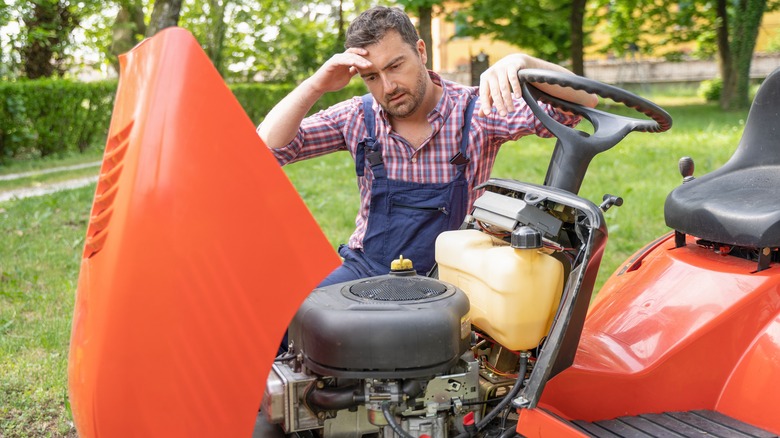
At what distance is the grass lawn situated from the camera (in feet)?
11.7

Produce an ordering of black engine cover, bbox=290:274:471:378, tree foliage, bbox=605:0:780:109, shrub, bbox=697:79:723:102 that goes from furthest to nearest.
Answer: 1. shrub, bbox=697:79:723:102
2. tree foliage, bbox=605:0:780:109
3. black engine cover, bbox=290:274:471:378

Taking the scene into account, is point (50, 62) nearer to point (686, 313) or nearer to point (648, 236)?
point (648, 236)

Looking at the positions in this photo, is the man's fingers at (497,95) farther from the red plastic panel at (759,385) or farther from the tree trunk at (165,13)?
the tree trunk at (165,13)

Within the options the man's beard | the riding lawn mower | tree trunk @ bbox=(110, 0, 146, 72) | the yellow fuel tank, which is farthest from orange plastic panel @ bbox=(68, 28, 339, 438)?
tree trunk @ bbox=(110, 0, 146, 72)

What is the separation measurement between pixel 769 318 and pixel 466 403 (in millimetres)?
850

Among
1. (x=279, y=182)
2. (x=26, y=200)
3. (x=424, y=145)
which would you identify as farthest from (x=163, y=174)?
(x=26, y=200)

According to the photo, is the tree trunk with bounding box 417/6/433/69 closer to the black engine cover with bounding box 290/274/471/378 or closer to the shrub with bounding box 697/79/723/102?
the shrub with bounding box 697/79/723/102

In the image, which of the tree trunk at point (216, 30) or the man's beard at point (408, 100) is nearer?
the man's beard at point (408, 100)

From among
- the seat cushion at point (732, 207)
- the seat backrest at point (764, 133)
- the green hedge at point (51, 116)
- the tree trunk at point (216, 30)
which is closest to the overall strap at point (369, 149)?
the seat cushion at point (732, 207)

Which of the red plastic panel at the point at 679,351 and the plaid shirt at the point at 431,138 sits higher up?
the plaid shirt at the point at 431,138

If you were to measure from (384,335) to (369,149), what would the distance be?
1014 mm

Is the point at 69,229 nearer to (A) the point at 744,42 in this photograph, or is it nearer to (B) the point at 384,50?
(B) the point at 384,50

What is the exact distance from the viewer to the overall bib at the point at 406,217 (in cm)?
253

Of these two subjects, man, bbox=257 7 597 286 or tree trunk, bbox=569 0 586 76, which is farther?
tree trunk, bbox=569 0 586 76
